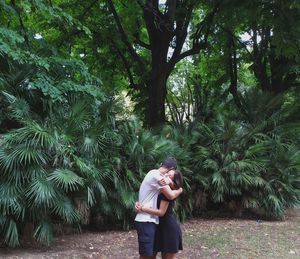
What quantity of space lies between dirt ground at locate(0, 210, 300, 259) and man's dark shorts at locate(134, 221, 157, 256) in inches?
91.0

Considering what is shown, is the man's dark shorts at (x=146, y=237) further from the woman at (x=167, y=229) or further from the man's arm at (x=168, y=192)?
the man's arm at (x=168, y=192)

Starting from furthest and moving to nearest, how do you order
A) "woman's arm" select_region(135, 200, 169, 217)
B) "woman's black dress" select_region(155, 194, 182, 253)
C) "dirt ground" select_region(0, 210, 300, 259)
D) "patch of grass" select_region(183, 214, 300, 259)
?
"patch of grass" select_region(183, 214, 300, 259) < "dirt ground" select_region(0, 210, 300, 259) < "woman's black dress" select_region(155, 194, 182, 253) < "woman's arm" select_region(135, 200, 169, 217)

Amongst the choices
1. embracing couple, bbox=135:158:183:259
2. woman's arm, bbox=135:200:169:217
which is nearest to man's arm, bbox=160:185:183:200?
embracing couple, bbox=135:158:183:259

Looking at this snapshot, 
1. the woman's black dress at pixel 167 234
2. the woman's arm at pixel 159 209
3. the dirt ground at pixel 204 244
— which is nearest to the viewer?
the woman's arm at pixel 159 209

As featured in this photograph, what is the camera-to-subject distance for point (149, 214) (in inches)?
212

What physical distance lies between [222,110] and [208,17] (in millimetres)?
3003

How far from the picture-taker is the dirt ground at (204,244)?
7605 millimetres

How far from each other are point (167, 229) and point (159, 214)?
0.78ft

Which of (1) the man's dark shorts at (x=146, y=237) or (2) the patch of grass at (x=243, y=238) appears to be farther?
(2) the patch of grass at (x=243, y=238)

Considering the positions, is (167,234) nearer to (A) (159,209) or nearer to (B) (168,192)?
(A) (159,209)

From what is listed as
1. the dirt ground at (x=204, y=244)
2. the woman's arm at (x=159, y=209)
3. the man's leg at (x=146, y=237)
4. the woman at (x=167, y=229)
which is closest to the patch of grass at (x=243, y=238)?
the dirt ground at (x=204, y=244)

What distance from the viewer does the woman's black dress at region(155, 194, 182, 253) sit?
5.44 meters

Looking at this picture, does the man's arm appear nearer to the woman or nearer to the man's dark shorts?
the woman

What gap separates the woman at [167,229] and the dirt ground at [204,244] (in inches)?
85.6
